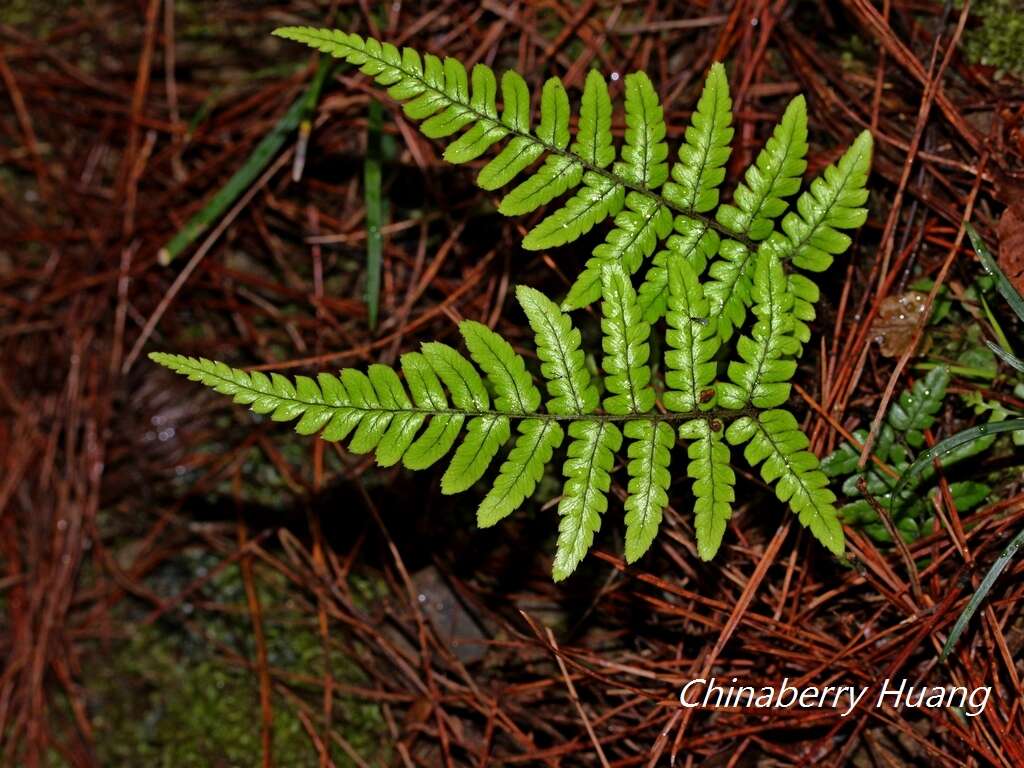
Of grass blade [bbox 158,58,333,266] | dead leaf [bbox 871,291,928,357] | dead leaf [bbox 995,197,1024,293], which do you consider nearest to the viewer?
dead leaf [bbox 995,197,1024,293]

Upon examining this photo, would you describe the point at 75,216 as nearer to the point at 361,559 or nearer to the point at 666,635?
the point at 361,559

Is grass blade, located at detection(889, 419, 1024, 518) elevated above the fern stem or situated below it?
above

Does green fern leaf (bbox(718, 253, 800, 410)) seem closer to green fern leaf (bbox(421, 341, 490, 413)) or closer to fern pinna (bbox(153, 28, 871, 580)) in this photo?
fern pinna (bbox(153, 28, 871, 580))

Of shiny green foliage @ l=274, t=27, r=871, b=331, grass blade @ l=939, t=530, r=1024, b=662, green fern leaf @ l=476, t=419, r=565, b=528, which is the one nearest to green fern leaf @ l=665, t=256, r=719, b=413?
shiny green foliage @ l=274, t=27, r=871, b=331

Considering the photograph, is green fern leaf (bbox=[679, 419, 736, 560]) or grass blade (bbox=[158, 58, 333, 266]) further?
grass blade (bbox=[158, 58, 333, 266])

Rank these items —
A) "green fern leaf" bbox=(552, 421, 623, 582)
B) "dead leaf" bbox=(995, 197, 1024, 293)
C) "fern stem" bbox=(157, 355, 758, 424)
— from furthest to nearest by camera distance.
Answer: "dead leaf" bbox=(995, 197, 1024, 293) < "fern stem" bbox=(157, 355, 758, 424) < "green fern leaf" bbox=(552, 421, 623, 582)

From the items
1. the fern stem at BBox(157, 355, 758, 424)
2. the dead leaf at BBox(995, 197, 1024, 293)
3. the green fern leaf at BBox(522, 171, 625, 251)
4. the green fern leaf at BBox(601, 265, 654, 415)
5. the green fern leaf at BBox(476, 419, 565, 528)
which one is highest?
the dead leaf at BBox(995, 197, 1024, 293)

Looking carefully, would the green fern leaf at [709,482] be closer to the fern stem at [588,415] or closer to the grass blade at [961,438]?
the fern stem at [588,415]

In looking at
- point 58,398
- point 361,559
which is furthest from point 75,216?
point 361,559
